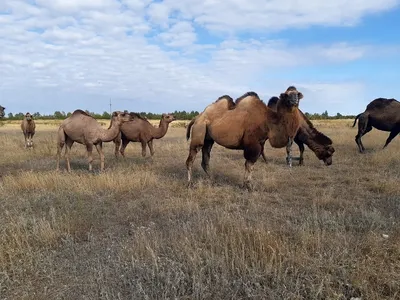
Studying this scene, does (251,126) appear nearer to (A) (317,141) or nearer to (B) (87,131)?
(A) (317,141)

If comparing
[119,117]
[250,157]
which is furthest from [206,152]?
Answer: [119,117]

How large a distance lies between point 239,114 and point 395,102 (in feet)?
33.7

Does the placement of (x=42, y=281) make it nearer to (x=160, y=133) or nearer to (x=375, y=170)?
(x=375, y=170)

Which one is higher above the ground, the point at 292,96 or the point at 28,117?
the point at 292,96

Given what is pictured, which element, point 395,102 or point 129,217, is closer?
point 129,217

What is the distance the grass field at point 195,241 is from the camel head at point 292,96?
208 cm

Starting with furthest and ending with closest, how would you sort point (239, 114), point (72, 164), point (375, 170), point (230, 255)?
point (72, 164)
point (375, 170)
point (239, 114)
point (230, 255)

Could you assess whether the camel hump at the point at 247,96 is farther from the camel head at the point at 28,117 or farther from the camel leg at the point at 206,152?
the camel head at the point at 28,117

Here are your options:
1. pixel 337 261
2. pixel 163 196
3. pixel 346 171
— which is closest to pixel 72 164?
pixel 163 196

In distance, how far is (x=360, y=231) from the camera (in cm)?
602

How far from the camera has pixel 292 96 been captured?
9375 mm

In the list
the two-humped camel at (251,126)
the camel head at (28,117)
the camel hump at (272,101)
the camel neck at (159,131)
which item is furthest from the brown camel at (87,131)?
the camel head at (28,117)

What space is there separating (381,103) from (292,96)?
32.0 ft

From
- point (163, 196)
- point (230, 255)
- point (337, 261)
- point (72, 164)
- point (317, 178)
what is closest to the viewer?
point (337, 261)
